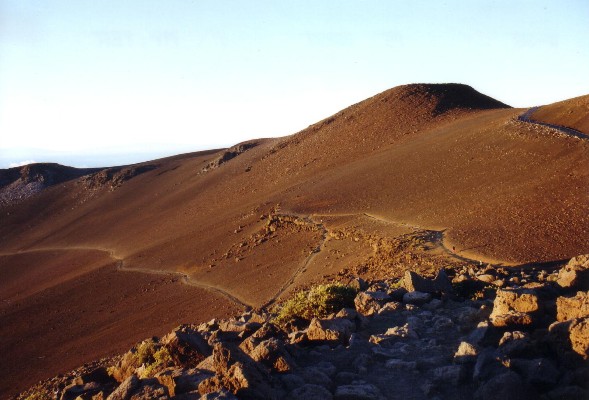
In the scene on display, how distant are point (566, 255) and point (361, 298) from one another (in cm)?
677

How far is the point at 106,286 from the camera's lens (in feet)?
87.1

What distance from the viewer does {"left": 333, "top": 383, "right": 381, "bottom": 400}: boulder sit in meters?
5.22

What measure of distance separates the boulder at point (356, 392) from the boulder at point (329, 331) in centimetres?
143

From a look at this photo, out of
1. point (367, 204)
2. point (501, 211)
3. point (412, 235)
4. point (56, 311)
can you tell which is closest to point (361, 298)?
point (412, 235)

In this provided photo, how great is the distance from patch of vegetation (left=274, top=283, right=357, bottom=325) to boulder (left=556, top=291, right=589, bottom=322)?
3535 millimetres

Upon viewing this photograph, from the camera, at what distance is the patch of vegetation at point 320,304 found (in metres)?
8.99

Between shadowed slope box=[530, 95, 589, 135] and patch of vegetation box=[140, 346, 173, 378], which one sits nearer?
patch of vegetation box=[140, 346, 173, 378]

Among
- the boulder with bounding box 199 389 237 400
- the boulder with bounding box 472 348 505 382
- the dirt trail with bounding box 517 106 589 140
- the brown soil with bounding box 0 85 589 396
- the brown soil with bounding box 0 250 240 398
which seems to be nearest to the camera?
the boulder with bounding box 199 389 237 400

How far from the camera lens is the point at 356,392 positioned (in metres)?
5.27

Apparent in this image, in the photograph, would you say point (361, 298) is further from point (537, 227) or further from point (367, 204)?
point (367, 204)

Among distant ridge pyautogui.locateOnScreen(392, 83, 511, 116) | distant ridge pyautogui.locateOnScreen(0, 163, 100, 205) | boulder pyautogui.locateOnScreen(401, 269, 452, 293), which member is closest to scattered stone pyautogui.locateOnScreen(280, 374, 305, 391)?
boulder pyautogui.locateOnScreen(401, 269, 452, 293)

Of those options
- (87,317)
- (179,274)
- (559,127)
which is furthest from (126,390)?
(559,127)

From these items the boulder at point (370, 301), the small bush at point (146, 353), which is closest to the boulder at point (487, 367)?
the boulder at point (370, 301)

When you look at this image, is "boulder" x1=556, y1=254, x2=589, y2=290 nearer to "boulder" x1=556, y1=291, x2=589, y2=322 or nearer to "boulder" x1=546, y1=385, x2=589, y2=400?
"boulder" x1=556, y1=291, x2=589, y2=322
